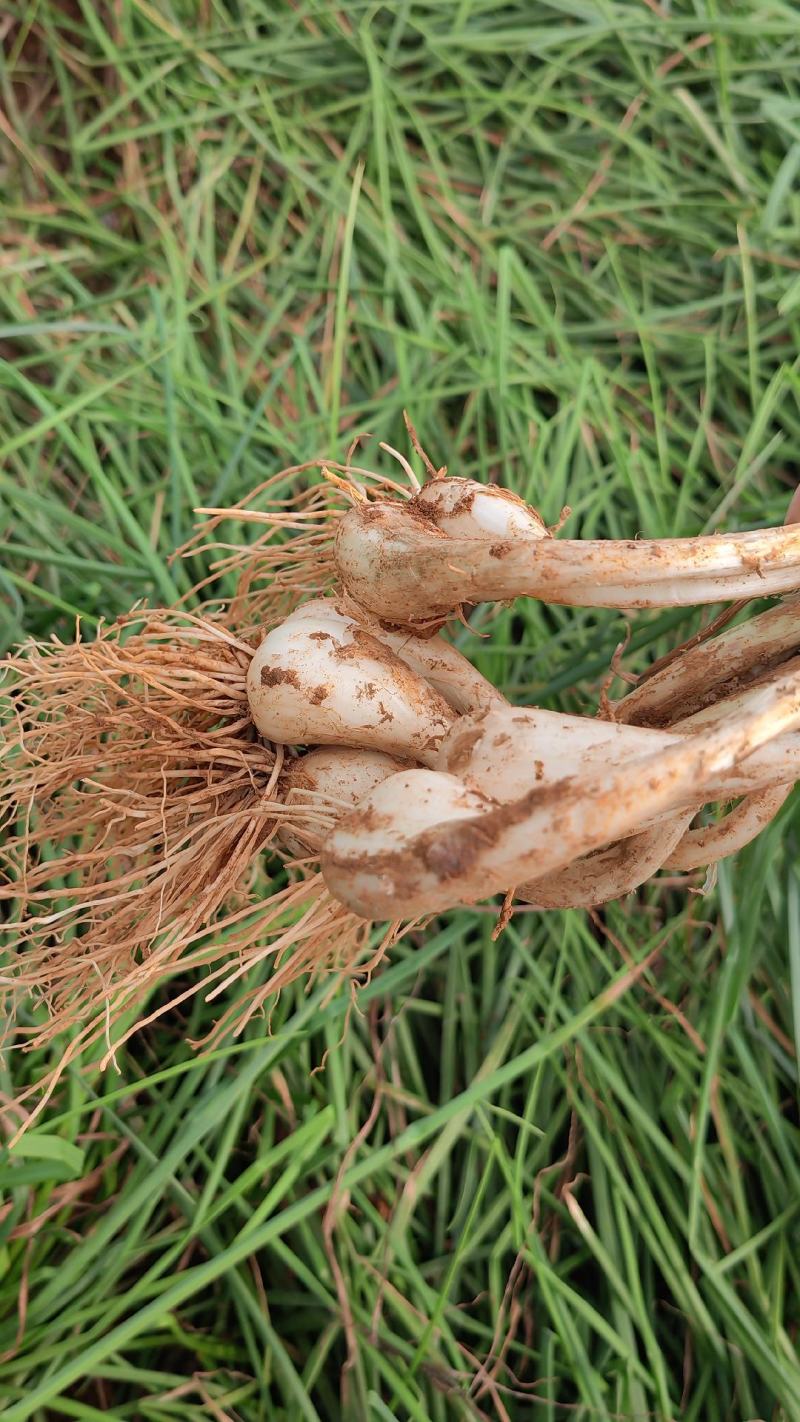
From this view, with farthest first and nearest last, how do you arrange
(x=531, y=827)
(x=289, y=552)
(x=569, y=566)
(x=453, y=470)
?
(x=453, y=470), (x=289, y=552), (x=569, y=566), (x=531, y=827)

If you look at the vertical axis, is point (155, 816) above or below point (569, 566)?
below

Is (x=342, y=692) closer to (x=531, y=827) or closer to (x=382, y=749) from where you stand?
(x=382, y=749)

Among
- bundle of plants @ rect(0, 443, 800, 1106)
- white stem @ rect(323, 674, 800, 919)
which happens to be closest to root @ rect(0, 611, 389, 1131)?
bundle of plants @ rect(0, 443, 800, 1106)

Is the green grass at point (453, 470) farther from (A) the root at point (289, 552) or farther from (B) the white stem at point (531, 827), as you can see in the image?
(B) the white stem at point (531, 827)

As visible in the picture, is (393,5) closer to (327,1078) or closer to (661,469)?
(661,469)

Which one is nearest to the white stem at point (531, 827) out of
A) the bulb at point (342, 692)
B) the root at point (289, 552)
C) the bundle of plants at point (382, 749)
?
the bundle of plants at point (382, 749)

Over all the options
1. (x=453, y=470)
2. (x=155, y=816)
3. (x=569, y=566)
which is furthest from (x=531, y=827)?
(x=453, y=470)

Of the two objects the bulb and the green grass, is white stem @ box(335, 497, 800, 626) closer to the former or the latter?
the bulb

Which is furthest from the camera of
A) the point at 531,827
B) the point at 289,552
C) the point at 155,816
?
the point at 289,552
